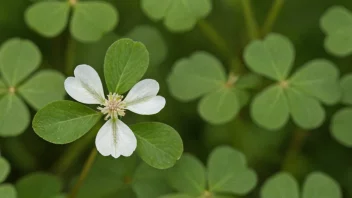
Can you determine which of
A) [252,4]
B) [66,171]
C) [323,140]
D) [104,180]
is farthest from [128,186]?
[252,4]

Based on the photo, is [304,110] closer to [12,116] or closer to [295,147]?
[295,147]

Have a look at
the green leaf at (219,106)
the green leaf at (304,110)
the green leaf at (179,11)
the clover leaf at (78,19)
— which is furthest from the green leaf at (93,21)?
the green leaf at (304,110)

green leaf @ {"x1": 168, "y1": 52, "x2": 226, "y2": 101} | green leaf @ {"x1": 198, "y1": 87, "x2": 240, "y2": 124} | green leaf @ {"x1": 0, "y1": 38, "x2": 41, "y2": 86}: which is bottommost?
green leaf @ {"x1": 198, "y1": 87, "x2": 240, "y2": 124}

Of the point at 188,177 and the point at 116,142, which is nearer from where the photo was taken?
the point at 116,142

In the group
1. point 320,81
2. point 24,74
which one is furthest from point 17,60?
point 320,81

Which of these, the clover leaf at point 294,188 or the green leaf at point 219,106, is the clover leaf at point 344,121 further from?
the green leaf at point 219,106

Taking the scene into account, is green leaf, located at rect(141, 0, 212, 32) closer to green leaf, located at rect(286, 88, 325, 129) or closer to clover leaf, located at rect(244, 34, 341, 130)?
clover leaf, located at rect(244, 34, 341, 130)

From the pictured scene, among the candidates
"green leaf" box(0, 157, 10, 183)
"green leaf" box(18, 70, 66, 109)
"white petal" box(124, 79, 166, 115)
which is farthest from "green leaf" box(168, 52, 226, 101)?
"green leaf" box(0, 157, 10, 183)
